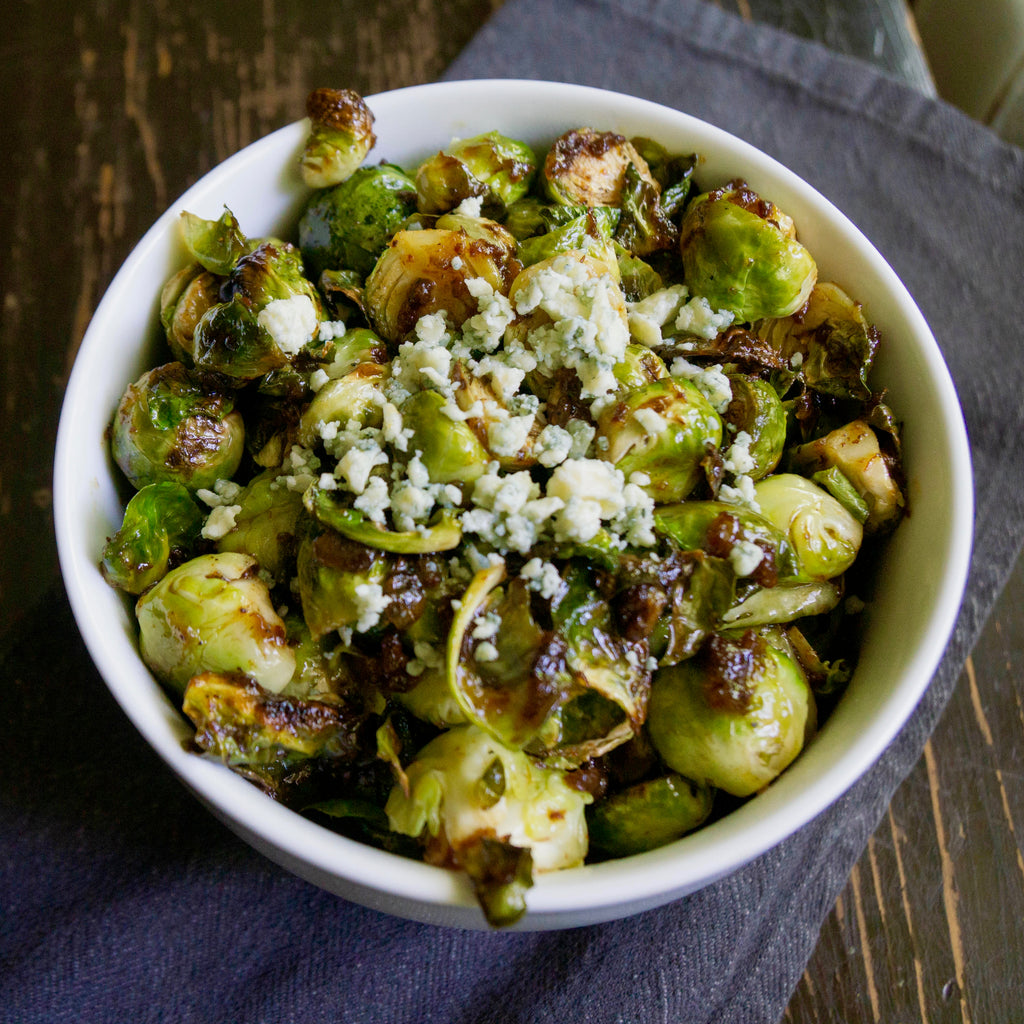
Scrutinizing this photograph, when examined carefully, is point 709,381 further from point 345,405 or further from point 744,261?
point 345,405

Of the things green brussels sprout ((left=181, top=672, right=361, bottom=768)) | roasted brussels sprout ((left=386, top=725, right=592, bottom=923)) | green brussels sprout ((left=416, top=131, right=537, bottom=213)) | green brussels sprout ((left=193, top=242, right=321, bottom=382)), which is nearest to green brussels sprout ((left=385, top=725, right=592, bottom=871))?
roasted brussels sprout ((left=386, top=725, right=592, bottom=923))

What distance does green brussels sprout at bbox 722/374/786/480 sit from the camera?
4.07ft

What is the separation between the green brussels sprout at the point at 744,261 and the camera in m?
1.30

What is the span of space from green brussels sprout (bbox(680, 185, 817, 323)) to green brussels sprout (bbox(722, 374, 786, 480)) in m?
0.13

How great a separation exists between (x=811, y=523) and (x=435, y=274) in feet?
1.88

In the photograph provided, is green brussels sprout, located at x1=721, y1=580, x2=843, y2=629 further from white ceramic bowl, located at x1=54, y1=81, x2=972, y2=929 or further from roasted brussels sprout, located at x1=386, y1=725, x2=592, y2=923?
roasted brussels sprout, located at x1=386, y1=725, x2=592, y2=923

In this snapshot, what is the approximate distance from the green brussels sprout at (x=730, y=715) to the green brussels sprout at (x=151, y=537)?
628 millimetres

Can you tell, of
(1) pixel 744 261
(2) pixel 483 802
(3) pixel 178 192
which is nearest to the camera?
(2) pixel 483 802

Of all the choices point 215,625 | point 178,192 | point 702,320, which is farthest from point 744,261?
point 178,192

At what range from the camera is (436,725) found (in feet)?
3.75

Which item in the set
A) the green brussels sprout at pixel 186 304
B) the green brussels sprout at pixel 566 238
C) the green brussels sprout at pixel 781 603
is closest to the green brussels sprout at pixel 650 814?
the green brussels sprout at pixel 781 603

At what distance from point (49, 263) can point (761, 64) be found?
1.59 metres

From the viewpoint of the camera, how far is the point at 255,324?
1.21m

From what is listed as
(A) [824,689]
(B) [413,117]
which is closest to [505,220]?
(B) [413,117]
